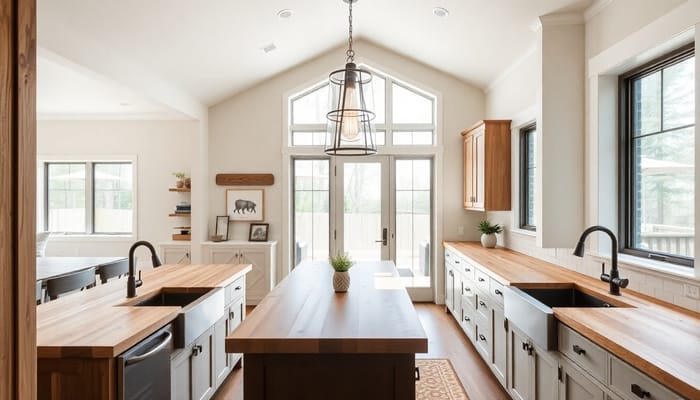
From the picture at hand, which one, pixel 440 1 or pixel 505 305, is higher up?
pixel 440 1

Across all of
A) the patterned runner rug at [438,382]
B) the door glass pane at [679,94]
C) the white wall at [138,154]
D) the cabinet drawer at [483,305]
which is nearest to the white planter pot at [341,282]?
the patterned runner rug at [438,382]

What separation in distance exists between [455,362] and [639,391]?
2.35 meters

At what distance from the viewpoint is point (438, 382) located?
3.30 m

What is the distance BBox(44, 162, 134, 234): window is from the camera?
21.1 ft

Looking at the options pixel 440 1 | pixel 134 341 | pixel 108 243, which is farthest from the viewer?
pixel 108 243

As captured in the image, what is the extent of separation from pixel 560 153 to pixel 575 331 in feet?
5.69

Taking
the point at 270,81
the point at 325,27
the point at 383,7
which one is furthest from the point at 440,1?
the point at 270,81

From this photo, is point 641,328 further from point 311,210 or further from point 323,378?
point 311,210

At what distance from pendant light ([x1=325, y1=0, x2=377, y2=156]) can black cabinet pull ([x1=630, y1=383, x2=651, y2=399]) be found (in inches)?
75.2

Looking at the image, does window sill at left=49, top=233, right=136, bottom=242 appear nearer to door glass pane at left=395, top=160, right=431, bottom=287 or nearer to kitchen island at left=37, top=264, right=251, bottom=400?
kitchen island at left=37, top=264, right=251, bottom=400

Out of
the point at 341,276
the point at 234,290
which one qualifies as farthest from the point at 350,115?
the point at 234,290

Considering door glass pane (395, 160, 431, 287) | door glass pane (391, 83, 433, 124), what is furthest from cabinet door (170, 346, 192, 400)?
door glass pane (391, 83, 433, 124)

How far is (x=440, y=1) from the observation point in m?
3.77

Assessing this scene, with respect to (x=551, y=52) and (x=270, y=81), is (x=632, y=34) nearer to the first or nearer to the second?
(x=551, y=52)
